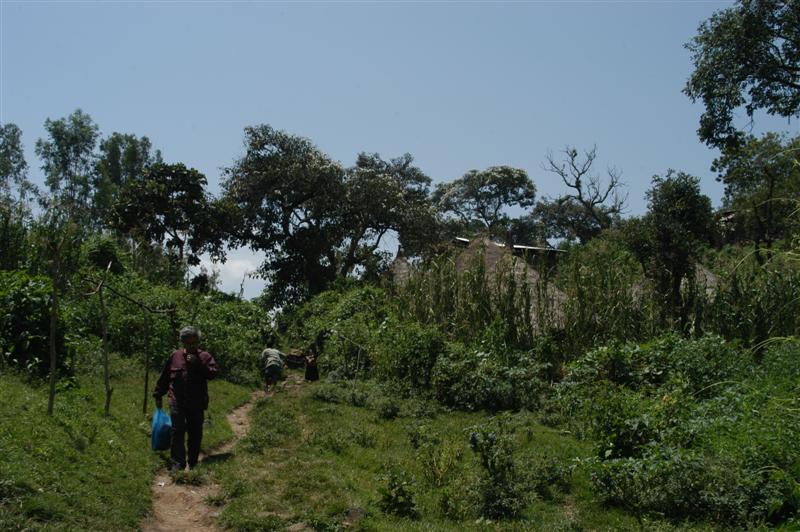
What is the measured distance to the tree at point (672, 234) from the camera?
17520 mm

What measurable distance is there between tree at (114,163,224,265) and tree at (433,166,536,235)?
27.0 metres

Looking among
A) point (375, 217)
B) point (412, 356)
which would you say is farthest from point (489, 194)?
point (412, 356)

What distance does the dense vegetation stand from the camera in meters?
7.38

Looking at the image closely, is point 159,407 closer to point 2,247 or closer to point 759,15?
point 2,247

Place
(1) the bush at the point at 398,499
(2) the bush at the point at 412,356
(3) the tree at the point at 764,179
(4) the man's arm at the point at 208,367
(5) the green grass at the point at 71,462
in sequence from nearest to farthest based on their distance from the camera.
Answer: (5) the green grass at the point at 71,462, (1) the bush at the point at 398,499, (4) the man's arm at the point at 208,367, (2) the bush at the point at 412,356, (3) the tree at the point at 764,179

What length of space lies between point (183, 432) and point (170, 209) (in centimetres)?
1997

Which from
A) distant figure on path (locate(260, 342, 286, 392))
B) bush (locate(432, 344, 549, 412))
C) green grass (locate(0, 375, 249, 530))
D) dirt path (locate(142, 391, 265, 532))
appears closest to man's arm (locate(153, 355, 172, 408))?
green grass (locate(0, 375, 249, 530))

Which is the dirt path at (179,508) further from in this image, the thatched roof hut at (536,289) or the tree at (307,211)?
the tree at (307,211)

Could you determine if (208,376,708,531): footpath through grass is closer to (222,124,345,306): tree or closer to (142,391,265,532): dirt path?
(142,391,265,532): dirt path

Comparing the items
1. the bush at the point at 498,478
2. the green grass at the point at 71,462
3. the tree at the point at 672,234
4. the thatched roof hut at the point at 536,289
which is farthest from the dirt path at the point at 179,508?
the tree at the point at 672,234

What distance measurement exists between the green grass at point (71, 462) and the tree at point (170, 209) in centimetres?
1765

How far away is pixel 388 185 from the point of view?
31266 mm

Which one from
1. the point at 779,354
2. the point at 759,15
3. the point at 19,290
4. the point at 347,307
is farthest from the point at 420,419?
the point at 759,15

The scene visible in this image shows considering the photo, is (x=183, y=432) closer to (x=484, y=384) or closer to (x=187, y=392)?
(x=187, y=392)
